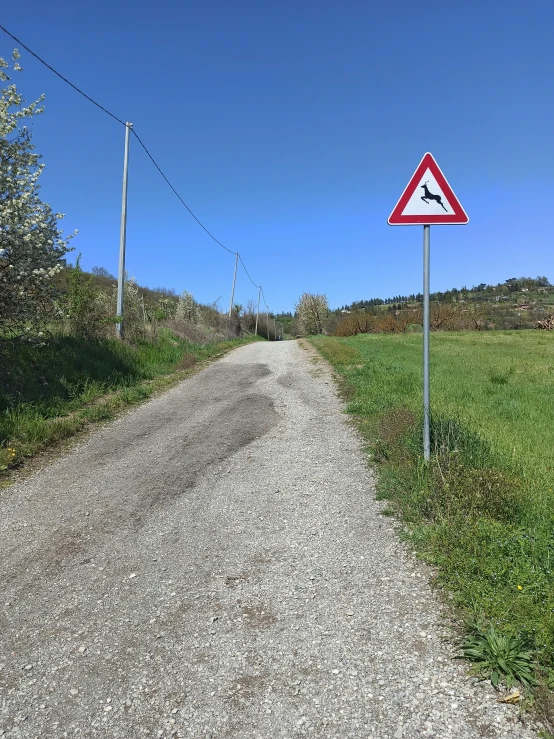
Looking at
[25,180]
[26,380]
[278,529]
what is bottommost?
[278,529]

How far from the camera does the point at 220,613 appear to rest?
297 cm

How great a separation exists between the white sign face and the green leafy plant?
3640 millimetres

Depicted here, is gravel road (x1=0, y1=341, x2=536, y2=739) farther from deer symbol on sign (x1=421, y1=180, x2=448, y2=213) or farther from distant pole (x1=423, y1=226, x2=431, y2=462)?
deer symbol on sign (x1=421, y1=180, x2=448, y2=213)

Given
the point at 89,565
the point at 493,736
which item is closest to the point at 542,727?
the point at 493,736

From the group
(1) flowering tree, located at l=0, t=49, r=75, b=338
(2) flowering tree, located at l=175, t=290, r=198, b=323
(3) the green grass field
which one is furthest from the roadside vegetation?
(2) flowering tree, located at l=175, t=290, r=198, b=323

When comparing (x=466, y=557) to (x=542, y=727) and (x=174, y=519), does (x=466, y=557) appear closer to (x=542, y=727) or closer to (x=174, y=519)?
(x=542, y=727)

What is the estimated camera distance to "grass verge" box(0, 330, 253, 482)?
6547 mm

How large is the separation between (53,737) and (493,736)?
1864 millimetres

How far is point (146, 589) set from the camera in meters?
3.23

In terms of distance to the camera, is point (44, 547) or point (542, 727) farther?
point (44, 547)

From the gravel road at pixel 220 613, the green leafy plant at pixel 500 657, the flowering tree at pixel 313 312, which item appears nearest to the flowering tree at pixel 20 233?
the gravel road at pixel 220 613

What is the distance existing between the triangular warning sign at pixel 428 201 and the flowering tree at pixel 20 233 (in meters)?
5.78

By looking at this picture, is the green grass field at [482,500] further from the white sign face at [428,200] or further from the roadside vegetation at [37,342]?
the roadside vegetation at [37,342]

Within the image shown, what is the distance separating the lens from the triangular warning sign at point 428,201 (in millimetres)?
4789
